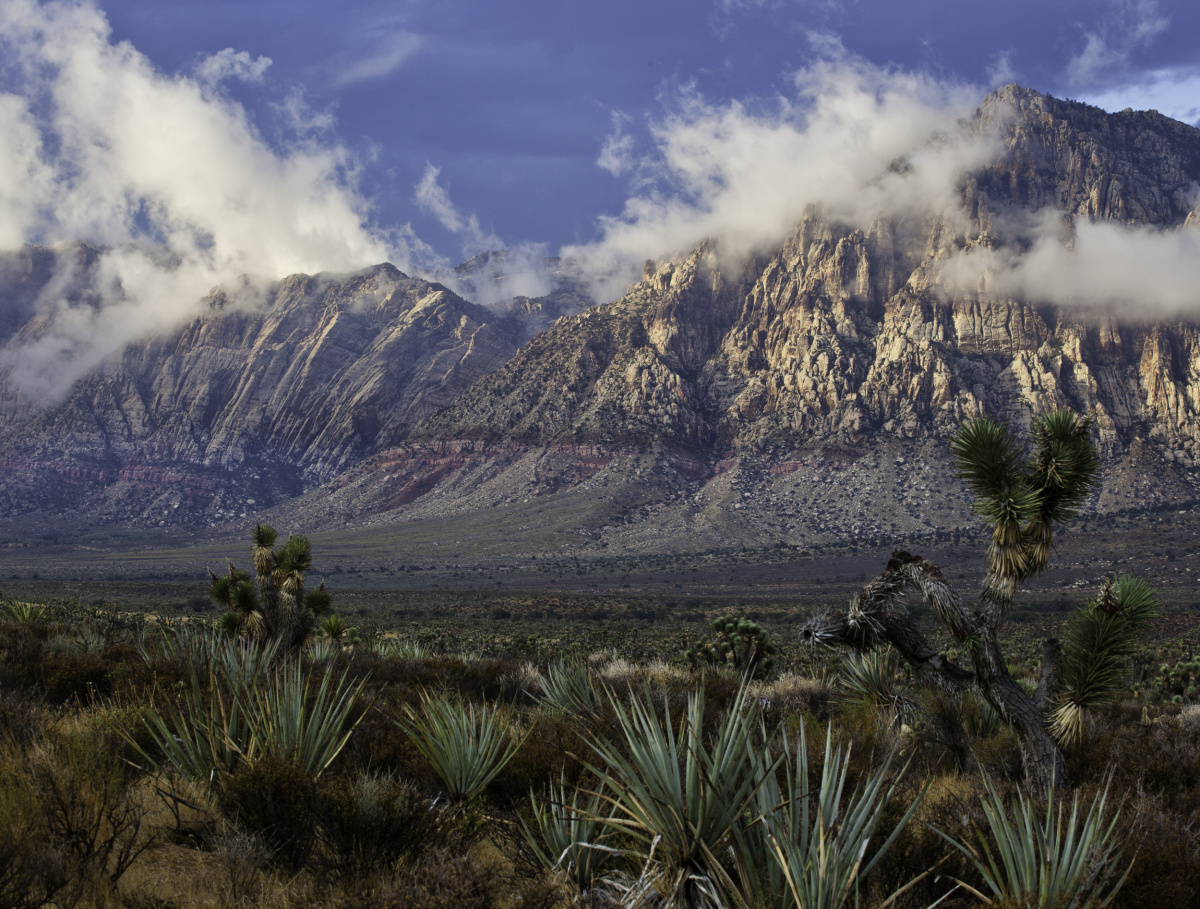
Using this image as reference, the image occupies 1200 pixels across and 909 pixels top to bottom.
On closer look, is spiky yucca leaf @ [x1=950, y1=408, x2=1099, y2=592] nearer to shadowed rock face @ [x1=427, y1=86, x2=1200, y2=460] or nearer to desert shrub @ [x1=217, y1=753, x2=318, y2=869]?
desert shrub @ [x1=217, y1=753, x2=318, y2=869]

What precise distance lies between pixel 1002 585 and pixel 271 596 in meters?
12.8

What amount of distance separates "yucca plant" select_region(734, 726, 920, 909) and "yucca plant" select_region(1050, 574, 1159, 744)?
4.66m

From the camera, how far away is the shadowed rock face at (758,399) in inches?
4535

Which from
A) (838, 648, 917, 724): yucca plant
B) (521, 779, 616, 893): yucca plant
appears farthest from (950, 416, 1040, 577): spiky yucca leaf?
(521, 779, 616, 893): yucca plant

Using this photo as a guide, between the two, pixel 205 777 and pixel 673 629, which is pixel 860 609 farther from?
pixel 673 629

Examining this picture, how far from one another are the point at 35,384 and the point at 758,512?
19510cm

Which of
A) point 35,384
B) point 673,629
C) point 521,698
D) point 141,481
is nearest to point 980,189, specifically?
point 673,629

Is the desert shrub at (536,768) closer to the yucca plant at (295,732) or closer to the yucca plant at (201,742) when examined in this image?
the yucca plant at (295,732)

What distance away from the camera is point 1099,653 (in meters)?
6.77

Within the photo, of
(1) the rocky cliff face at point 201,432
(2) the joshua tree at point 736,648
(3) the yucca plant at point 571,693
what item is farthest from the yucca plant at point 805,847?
(1) the rocky cliff face at point 201,432

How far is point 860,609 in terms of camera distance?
730 cm

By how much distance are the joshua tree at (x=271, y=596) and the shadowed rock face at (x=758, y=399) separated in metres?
89.5

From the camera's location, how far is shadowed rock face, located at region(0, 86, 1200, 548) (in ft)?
378

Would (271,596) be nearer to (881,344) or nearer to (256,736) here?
(256,736)
